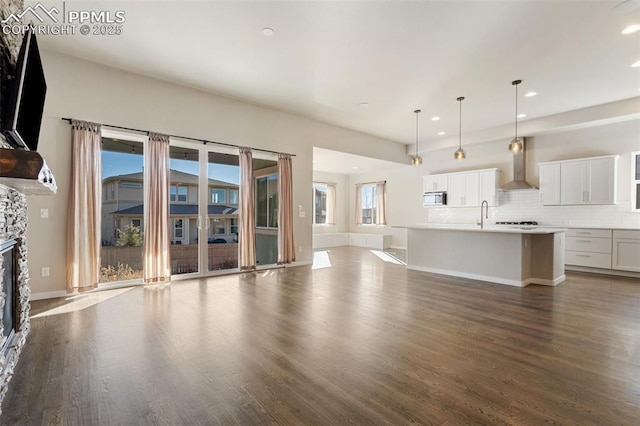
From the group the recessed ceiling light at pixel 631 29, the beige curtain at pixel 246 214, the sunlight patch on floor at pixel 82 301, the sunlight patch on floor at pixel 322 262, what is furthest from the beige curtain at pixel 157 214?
the recessed ceiling light at pixel 631 29

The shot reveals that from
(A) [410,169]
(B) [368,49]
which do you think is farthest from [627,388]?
(A) [410,169]

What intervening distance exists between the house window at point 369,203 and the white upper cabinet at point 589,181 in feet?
19.2

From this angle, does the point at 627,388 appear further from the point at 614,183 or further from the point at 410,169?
the point at 410,169

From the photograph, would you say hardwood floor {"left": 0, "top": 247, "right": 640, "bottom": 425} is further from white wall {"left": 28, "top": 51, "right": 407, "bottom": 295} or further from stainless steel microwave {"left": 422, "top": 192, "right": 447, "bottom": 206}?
stainless steel microwave {"left": 422, "top": 192, "right": 447, "bottom": 206}

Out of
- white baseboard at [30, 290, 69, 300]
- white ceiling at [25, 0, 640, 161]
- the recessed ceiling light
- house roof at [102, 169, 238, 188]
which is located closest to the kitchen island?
white ceiling at [25, 0, 640, 161]

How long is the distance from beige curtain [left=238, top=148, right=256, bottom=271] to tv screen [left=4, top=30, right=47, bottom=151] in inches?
135

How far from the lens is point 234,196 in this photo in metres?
6.12

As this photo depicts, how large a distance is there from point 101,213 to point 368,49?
4.57 meters

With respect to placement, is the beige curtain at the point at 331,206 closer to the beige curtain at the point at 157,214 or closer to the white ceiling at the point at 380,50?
the white ceiling at the point at 380,50

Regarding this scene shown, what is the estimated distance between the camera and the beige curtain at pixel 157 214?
4.95 m

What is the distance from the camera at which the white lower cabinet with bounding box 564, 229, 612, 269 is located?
19.8 ft

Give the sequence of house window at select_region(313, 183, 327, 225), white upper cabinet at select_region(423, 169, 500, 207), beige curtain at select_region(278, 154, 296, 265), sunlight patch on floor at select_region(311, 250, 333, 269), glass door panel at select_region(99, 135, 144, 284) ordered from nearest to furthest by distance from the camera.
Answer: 1. glass door panel at select_region(99, 135, 144, 284)
2. beige curtain at select_region(278, 154, 296, 265)
3. sunlight patch on floor at select_region(311, 250, 333, 269)
4. white upper cabinet at select_region(423, 169, 500, 207)
5. house window at select_region(313, 183, 327, 225)

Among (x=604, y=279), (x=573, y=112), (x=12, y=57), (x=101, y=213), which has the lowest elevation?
(x=604, y=279)

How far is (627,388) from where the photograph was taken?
2.11 meters
